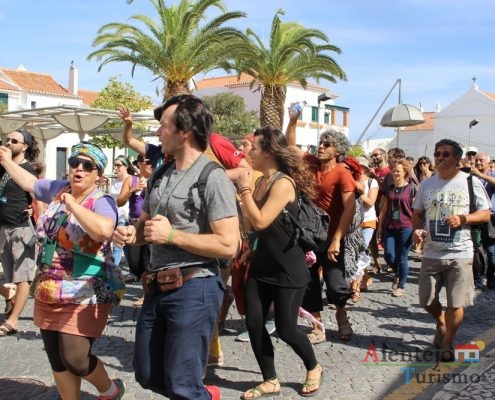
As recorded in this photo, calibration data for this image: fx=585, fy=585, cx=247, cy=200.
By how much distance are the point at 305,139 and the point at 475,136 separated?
71.3 feet

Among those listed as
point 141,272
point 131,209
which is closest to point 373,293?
point 131,209

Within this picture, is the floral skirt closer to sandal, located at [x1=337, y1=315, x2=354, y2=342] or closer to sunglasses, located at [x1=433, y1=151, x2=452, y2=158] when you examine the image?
sandal, located at [x1=337, y1=315, x2=354, y2=342]

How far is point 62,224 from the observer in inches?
130

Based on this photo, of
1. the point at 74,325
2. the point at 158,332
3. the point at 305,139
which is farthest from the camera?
the point at 305,139

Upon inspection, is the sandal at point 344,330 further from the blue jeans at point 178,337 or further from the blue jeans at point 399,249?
the blue jeans at point 178,337

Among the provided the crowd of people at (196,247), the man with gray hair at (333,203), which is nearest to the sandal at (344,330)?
the crowd of people at (196,247)

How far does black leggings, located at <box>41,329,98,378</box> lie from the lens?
3.19 metres

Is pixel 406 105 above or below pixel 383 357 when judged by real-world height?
above

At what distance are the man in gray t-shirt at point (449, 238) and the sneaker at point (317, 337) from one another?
38.6 inches

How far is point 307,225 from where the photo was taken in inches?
165

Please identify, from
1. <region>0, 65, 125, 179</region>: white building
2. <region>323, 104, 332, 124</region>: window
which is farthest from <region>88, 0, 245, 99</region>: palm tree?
<region>323, 104, 332, 124</region>: window

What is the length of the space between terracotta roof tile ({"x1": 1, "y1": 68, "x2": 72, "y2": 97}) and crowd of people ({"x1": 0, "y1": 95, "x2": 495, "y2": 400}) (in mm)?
→ 49371

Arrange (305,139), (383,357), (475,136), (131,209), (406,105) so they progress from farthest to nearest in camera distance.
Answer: (475,136)
(305,139)
(406,105)
(131,209)
(383,357)

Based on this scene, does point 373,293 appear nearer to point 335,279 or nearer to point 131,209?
point 335,279
